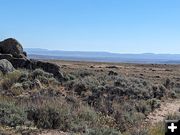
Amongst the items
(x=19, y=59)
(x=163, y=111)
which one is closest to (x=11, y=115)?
(x=163, y=111)

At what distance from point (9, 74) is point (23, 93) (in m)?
Answer: 4.43

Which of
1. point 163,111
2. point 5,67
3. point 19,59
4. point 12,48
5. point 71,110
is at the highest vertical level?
point 12,48

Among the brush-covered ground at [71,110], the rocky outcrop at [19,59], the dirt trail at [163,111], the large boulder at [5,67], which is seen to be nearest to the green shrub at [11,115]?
the brush-covered ground at [71,110]

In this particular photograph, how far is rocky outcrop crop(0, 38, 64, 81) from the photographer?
25797 mm

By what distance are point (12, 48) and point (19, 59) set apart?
2.00m

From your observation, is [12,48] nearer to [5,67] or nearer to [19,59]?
[19,59]

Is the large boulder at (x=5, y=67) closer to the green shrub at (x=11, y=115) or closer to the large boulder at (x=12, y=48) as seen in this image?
the large boulder at (x=12, y=48)

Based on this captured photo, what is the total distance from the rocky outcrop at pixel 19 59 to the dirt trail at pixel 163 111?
6.92m

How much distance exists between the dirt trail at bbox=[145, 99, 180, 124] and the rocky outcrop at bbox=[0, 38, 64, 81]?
22.7 ft

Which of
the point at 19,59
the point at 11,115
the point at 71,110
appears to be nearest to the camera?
the point at 11,115

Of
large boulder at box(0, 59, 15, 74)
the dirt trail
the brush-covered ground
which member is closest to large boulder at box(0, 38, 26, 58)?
large boulder at box(0, 59, 15, 74)

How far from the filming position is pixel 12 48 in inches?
1153

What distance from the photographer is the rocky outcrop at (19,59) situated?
25.8 metres

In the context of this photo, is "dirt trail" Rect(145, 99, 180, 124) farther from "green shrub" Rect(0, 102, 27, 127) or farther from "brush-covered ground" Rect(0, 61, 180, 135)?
"green shrub" Rect(0, 102, 27, 127)
